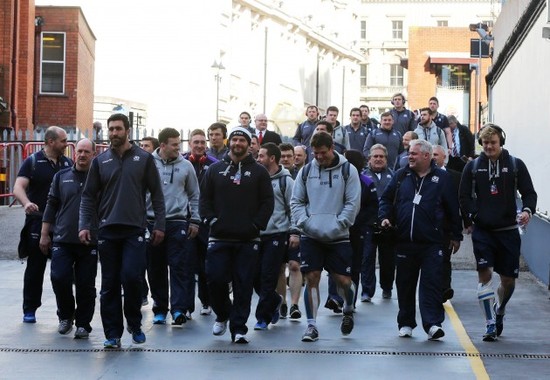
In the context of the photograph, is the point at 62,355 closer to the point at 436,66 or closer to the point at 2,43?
the point at 2,43

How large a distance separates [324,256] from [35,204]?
10.5 ft

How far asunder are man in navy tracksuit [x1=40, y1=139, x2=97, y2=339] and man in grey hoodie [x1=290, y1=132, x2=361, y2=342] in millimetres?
2030

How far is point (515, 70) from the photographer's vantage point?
28.4 metres

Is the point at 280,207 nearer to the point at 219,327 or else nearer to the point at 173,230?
the point at 173,230

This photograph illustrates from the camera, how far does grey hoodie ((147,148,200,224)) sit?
1464 centimetres

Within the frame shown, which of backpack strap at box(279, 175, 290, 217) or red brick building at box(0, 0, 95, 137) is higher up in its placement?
red brick building at box(0, 0, 95, 137)

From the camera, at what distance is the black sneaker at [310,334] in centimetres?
1305

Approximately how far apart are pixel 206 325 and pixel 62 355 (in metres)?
2.54

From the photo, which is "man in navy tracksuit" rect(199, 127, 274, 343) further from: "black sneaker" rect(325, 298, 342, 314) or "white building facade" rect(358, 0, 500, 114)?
"white building facade" rect(358, 0, 500, 114)

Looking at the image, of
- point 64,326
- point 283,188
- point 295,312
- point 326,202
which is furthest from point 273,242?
point 64,326

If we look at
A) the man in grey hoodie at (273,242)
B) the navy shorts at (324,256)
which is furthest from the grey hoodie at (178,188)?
the navy shorts at (324,256)

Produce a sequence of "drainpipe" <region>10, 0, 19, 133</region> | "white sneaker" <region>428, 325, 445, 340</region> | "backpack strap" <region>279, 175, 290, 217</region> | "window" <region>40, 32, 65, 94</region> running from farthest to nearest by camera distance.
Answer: "window" <region>40, 32, 65, 94</region> → "drainpipe" <region>10, 0, 19, 133</region> → "backpack strap" <region>279, 175, 290, 217</region> → "white sneaker" <region>428, 325, 445, 340</region>

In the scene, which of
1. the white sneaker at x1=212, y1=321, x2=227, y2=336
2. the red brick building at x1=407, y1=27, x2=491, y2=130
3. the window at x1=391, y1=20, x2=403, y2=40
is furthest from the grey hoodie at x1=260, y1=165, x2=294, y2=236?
the window at x1=391, y1=20, x2=403, y2=40

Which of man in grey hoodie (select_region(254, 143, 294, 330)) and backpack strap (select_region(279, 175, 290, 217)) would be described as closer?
man in grey hoodie (select_region(254, 143, 294, 330))
